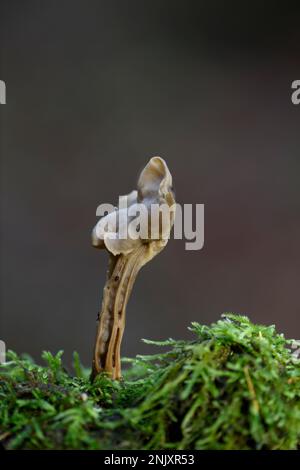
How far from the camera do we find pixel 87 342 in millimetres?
3557

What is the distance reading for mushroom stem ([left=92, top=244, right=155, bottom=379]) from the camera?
1.06 m

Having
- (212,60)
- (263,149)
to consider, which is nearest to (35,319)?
(263,149)

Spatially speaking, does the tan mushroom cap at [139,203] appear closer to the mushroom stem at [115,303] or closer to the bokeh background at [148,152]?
the mushroom stem at [115,303]

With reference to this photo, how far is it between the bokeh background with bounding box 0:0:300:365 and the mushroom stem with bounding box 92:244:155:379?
7.90 ft

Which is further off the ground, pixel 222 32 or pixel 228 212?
pixel 222 32

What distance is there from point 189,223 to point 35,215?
7.78ft

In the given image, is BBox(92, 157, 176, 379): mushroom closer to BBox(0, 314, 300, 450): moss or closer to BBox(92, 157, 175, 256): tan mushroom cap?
BBox(92, 157, 175, 256): tan mushroom cap

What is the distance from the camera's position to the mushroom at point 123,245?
1.01 metres

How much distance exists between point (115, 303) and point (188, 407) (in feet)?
1.18

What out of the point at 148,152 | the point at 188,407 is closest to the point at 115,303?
the point at 188,407

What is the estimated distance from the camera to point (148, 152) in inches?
147

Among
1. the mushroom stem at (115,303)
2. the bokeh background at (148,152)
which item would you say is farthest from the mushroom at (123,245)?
the bokeh background at (148,152)

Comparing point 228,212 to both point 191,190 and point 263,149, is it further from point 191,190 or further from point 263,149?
point 263,149

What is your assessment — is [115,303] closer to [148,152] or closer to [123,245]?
[123,245]
